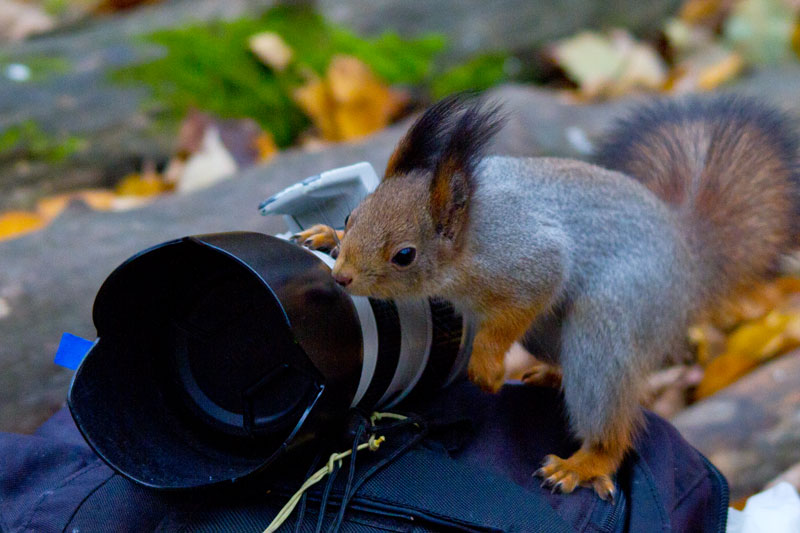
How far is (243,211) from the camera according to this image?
1.86m

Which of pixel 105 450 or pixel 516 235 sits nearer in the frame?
pixel 105 450

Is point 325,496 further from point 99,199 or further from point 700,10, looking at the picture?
point 700,10

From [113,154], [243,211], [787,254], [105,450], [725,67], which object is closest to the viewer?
[105,450]

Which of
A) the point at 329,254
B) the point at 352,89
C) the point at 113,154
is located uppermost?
the point at 329,254

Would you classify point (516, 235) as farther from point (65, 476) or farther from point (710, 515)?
point (65, 476)

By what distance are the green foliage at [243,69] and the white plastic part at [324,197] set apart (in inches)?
52.6

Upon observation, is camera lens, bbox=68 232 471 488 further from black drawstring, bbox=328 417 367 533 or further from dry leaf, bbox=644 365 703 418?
dry leaf, bbox=644 365 703 418

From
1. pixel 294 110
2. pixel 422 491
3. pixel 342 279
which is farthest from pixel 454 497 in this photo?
pixel 294 110

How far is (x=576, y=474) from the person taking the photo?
1.01 m

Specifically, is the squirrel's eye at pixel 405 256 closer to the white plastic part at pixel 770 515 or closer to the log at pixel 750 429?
the white plastic part at pixel 770 515

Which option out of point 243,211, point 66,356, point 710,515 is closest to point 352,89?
point 243,211

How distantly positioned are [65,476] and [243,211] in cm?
100

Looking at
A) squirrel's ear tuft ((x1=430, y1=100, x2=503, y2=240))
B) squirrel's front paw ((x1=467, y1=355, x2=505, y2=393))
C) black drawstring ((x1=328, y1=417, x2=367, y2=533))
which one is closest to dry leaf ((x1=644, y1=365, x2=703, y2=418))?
squirrel's front paw ((x1=467, y1=355, x2=505, y2=393))

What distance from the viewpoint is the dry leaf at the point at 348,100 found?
2395 millimetres
